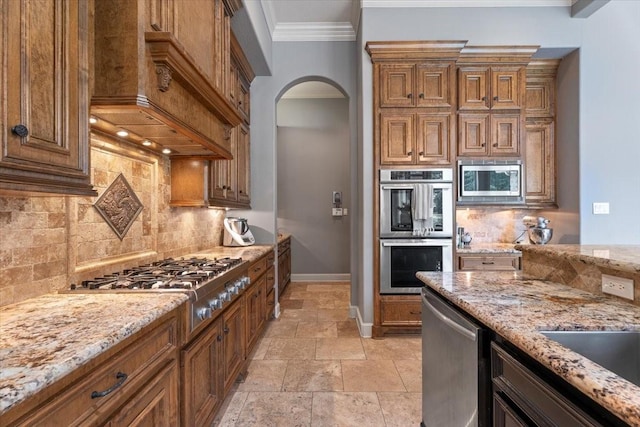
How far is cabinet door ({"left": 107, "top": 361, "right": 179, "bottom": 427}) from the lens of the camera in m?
1.03

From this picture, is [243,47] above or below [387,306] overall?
above

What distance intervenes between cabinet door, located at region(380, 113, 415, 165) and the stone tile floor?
1.83 meters

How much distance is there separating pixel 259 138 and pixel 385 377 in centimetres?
282

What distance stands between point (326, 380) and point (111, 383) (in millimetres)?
1787

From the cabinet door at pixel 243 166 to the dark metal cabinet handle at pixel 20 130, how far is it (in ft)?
7.41

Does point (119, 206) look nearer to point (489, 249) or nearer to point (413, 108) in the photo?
point (413, 108)

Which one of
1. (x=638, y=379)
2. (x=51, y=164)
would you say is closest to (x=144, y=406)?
(x=51, y=164)

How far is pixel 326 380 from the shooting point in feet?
7.96

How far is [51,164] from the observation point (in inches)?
42.0

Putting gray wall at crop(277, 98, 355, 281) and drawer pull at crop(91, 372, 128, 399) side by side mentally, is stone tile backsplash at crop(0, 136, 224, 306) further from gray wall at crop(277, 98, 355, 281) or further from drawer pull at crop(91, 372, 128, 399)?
gray wall at crop(277, 98, 355, 281)

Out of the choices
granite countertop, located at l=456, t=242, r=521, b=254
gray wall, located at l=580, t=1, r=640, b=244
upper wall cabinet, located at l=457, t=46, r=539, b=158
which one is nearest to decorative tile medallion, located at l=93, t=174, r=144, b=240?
granite countertop, located at l=456, t=242, r=521, b=254

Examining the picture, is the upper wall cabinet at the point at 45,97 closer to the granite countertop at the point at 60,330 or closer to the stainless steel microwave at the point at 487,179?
the granite countertop at the point at 60,330

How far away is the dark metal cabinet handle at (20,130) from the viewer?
93 centimetres

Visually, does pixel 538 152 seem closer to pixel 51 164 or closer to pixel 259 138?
pixel 259 138
